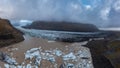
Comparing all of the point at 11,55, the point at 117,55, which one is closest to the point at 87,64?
the point at 117,55

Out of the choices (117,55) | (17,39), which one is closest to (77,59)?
(117,55)

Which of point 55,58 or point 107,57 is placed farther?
point 55,58

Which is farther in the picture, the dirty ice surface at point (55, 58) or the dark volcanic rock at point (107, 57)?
the dirty ice surface at point (55, 58)

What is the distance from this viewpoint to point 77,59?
27141 millimetres

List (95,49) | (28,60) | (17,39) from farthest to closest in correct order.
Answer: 1. (17,39)
2. (95,49)
3. (28,60)

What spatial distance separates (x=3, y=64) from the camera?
24.3 meters

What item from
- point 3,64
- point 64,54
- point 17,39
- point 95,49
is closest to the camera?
point 3,64

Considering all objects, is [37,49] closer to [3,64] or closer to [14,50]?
[14,50]

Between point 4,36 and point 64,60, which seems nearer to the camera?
point 64,60

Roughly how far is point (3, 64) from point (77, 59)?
6950 millimetres

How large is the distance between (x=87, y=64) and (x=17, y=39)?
15188mm

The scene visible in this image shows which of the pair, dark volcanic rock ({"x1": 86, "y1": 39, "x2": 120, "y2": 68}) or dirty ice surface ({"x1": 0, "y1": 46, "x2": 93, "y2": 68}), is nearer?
dark volcanic rock ({"x1": 86, "y1": 39, "x2": 120, "y2": 68})

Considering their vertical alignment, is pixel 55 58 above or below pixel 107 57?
below

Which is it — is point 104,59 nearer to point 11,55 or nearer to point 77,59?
point 77,59
